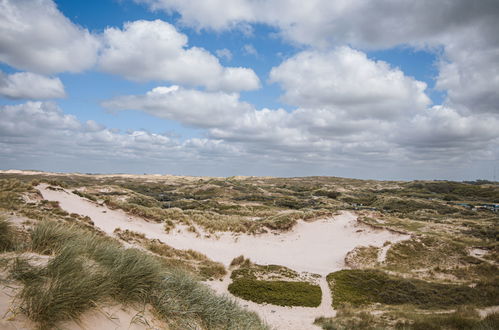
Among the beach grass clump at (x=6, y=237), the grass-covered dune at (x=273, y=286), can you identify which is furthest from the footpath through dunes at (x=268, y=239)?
the beach grass clump at (x=6, y=237)

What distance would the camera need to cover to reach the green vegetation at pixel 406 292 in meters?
14.2

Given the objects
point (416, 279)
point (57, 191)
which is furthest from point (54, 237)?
point (57, 191)

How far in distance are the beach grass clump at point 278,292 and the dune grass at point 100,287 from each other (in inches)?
321

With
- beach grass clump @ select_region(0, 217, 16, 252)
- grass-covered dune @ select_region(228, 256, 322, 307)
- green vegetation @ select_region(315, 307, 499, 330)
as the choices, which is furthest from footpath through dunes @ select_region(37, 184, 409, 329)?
beach grass clump @ select_region(0, 217, 16, 252)

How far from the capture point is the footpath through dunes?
904 inches

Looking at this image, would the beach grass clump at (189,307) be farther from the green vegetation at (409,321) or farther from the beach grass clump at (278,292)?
the beach grass clump at (278,292)

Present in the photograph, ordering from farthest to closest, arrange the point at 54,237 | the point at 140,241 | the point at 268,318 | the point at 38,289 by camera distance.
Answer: the point at 140,241
the point at 268,318
the point at 54,237
the point at 38,289

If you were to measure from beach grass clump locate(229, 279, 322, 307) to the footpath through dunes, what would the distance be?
138 inches

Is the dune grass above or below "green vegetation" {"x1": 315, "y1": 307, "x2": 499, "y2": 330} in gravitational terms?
above

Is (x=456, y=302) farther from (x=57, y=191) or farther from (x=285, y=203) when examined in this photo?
(x=285, y=203)

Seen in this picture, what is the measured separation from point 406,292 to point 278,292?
23.8ft

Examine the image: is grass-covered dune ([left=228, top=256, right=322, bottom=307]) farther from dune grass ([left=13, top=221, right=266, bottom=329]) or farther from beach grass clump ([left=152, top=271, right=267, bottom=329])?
beach grass clump ([left=152, top=271, right=267, bottom=329])

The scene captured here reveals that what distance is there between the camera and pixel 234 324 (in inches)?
230

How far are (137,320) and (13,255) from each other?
2.69 meters
